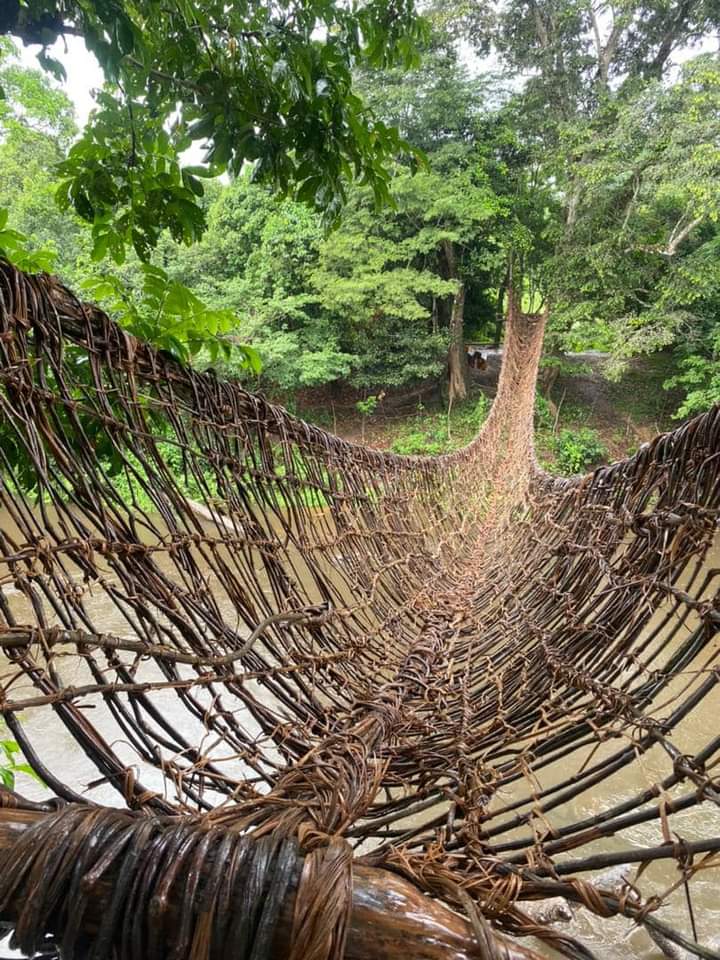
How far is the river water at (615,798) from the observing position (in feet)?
5.13

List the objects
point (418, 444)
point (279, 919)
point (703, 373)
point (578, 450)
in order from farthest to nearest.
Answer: point (418, 444)
point (578, 450)
point (703, 373)
point (279, 919)

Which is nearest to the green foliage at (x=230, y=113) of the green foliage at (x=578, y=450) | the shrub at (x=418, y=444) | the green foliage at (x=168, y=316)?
the green foliage at (x=168, y=316)

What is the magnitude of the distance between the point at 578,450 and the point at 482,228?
117 inches

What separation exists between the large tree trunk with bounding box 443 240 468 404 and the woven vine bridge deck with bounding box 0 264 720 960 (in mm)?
6888

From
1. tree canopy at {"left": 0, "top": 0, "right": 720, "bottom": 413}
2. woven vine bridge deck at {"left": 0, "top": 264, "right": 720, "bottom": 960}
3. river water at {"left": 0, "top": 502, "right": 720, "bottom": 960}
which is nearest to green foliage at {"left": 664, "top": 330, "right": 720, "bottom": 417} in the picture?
tree canopy at {"left": 0, "top": 0, "right": 720, "bottom": 413}

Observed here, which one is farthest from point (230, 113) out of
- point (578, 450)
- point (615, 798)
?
point (578, 450)

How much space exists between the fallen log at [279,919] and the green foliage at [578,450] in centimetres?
679

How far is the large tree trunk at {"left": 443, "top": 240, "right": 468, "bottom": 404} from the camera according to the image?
24.7 feet

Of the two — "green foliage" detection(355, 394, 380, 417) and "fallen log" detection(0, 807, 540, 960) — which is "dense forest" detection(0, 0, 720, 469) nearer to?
"green foliage" detection(355, 394, 380, 417)

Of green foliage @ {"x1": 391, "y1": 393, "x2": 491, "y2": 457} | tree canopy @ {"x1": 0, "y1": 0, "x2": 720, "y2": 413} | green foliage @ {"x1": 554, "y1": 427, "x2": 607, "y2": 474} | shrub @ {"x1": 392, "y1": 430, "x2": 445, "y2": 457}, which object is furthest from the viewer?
green foliage @ {"x1": 391, "y1": 393, "x2": 491, "y2": 457}

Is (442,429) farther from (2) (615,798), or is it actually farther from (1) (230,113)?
(1) (230,113)

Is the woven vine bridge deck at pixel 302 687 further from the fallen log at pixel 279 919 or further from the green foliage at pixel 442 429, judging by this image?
the green foliage at pixel 442 429

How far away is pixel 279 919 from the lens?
25 centimetres

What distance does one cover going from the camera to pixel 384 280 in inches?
266
